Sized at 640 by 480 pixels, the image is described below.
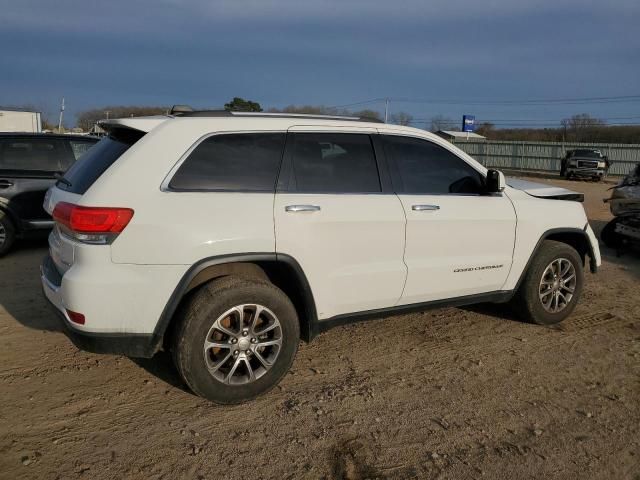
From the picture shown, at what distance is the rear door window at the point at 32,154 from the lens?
7.17 metres

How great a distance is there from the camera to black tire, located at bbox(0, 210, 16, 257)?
6918 mm

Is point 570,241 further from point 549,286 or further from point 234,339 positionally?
point 234,339

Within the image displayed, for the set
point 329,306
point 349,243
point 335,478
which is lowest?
point 335,478

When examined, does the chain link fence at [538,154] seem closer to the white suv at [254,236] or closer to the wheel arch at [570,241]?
the wheel arch at [570,241]

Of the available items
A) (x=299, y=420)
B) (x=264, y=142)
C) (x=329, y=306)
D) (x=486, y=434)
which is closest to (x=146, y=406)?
(x=299, y=420)

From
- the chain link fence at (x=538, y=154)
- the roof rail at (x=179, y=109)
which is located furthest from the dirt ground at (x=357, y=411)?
the chain link fence at (x=538, y=154)

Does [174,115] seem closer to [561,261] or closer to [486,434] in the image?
[486,434]

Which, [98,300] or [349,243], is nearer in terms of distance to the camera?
[98,300]

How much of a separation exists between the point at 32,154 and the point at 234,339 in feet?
18.5

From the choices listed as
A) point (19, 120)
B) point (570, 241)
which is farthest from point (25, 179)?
point (19, 120)

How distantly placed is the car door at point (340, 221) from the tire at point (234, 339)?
11.7 inches

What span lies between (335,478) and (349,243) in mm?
1502

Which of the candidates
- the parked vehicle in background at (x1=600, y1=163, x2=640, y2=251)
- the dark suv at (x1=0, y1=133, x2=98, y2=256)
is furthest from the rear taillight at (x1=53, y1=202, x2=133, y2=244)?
the parked vehicle in background at (x1=600, y1=163, x2=640, y2=251)

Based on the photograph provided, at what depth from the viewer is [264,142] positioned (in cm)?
348
